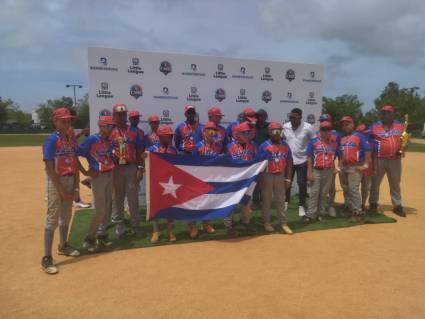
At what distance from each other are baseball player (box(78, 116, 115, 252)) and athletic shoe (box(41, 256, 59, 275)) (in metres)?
0.69

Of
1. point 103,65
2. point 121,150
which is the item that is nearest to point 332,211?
point 121,150

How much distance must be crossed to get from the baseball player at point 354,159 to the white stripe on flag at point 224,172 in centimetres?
211

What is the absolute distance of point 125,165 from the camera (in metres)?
5.80

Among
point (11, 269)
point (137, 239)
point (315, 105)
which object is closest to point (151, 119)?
point (137, 239)

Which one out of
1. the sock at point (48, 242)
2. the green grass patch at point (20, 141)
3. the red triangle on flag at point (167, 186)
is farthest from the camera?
the green grass patch at point (20, 141)

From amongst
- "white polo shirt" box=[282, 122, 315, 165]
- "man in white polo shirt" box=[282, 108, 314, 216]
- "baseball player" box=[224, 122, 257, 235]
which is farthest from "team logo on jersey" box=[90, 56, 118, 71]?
"white polo shirt" box=[282, 122, 315, 165]

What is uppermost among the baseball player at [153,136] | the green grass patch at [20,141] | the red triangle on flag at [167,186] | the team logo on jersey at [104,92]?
the team logo on jersey at [104,92]

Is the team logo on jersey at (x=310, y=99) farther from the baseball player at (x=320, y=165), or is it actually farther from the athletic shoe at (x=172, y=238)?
the athletic shoe at (x=172, y=238)

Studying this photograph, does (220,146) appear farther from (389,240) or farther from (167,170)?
(389,240)

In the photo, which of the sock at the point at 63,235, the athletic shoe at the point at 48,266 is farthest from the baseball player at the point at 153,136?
the athletic shoe at the point at 48,266

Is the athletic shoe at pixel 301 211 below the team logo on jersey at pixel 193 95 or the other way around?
below

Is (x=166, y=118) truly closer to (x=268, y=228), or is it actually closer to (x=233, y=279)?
(x=268, y=228)

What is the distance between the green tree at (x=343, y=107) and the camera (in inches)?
1743

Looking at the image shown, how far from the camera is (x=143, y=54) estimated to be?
765 centimetres
